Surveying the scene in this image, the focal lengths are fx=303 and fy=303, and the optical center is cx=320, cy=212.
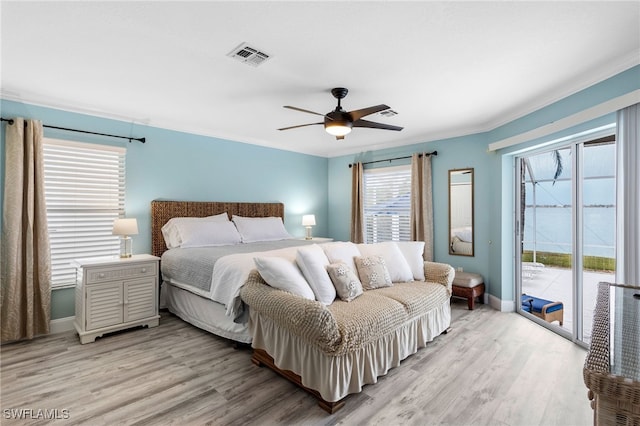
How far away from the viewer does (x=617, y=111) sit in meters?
2.50

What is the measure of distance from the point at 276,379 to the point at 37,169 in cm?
324

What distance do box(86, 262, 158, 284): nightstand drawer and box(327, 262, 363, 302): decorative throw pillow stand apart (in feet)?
7.07

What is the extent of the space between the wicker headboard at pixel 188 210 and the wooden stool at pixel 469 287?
10.4 feet

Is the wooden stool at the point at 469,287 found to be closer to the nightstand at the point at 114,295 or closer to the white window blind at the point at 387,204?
the white window blind at the point at 387,204

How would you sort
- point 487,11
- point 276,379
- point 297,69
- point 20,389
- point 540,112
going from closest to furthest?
point 487,11 → point 20,389 → point 276,379 → point 297,69 → point 540,112

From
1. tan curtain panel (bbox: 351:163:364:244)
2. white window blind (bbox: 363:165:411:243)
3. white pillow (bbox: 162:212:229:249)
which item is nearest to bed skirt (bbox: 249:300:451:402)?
white pillow (bbox: 162:212:229:249)

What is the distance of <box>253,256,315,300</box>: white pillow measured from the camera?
2.42m

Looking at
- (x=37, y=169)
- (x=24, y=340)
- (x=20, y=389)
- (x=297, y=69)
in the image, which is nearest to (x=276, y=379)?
(x=20, y=389)

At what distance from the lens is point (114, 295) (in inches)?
127

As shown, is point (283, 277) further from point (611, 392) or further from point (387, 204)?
point (387, 204)

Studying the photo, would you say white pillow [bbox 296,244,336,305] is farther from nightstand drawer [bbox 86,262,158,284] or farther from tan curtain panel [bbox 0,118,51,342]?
tan curtain panel [bbox 0,118,51,342]

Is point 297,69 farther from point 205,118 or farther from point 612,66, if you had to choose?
point 612,66

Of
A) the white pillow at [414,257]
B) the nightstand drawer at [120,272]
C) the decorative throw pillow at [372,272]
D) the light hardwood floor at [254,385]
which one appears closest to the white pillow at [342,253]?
the decorative throw pillow at [372,272]

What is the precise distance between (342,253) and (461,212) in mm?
2542
